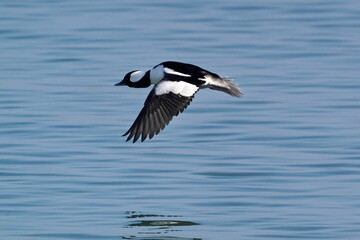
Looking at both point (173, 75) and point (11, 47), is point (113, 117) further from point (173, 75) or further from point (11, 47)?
point (11, 47)

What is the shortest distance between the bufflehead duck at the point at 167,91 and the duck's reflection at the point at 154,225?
0.58 meters

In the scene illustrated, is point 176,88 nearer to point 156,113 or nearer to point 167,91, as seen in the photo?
point 167,91

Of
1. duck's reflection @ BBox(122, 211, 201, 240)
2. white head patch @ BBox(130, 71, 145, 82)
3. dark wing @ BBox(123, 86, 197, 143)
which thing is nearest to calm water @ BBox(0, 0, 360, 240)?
duck's reflection @ BBox(122, 211, 201, 240)

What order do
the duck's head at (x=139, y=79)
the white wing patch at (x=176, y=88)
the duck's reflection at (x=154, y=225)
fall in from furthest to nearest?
the duck's head at (x=139, y=79) → the white wing patch at (x=176, y=88) → the duck's reflection at (x=154, y=225)

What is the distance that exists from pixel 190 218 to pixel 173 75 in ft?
4.85

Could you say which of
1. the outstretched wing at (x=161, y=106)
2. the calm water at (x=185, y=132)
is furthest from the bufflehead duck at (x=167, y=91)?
the calm water at (x=185, y=132)

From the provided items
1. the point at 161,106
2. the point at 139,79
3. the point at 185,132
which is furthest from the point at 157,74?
the point at 185,132

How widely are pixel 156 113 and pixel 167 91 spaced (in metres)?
0.28

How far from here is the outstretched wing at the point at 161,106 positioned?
829cm

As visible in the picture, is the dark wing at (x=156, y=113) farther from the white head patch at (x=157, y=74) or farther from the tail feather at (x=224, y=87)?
the tail feather at (x=224, y=87)

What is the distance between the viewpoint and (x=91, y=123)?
1099 cm

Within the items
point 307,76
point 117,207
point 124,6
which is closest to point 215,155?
point 117,207

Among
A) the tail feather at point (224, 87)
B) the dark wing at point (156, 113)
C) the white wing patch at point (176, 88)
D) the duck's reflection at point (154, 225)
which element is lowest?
the duck's reflection at point (154, 225)

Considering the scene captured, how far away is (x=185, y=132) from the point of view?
10688 millimetres
